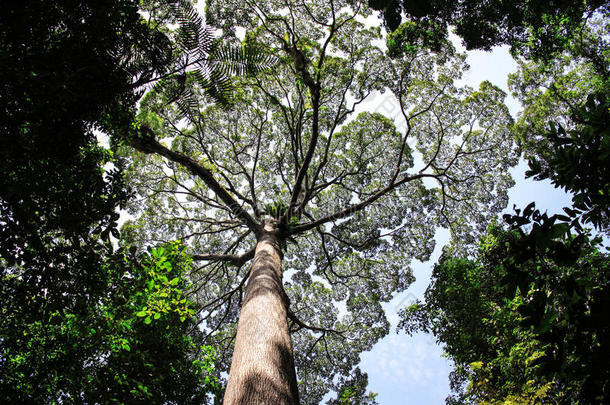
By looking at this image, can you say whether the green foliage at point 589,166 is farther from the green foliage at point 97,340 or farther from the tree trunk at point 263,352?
the green foliage at point 97,340

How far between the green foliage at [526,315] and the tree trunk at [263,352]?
156 cm

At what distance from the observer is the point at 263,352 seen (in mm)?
2508

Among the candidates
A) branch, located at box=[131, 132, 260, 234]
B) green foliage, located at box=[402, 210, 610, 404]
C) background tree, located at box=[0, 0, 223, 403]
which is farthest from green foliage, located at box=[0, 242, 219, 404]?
green foliage, located at box=[402, 210, 610, 404]

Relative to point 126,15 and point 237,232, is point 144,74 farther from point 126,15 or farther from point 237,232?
point 237,232

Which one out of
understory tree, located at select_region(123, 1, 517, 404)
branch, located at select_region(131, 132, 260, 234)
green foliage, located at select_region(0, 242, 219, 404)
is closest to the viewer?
green foliage, located at select_region(0, 242, 219, 404)

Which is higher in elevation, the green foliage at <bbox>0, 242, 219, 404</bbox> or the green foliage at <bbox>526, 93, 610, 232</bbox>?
Answer: the green foliage at <bbox>0, 242, 219, 404</bbox>

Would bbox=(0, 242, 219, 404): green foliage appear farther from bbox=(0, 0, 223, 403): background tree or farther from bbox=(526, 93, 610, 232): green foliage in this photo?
bbox=(526, 93, 610, 232): green foliage

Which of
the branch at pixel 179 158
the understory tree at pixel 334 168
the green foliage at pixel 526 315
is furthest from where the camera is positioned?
the understory tree at pixel 334 168

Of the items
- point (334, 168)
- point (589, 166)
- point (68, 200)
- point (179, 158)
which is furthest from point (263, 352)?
point (334, 168)

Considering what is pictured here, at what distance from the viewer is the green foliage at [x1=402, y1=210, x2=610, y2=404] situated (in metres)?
1.28

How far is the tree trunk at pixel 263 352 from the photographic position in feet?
6.84

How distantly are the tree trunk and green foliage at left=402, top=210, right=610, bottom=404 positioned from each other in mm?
1564

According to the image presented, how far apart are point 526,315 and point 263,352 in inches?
73.4

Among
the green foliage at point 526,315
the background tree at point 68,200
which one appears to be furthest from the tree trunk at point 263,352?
the green foliage at point 526,315
